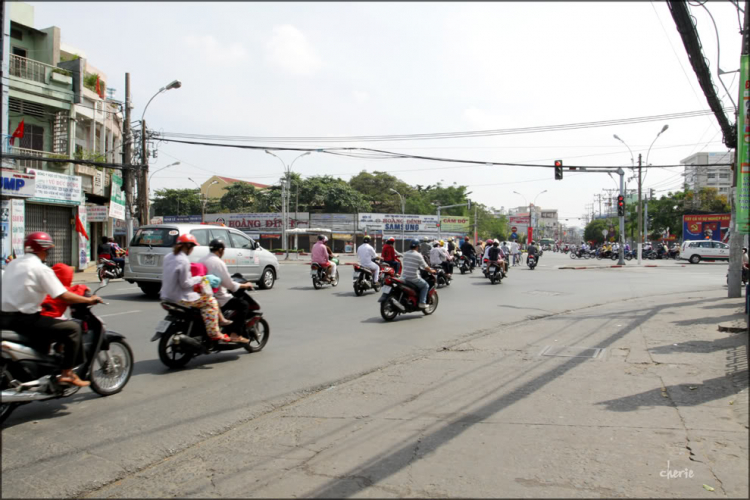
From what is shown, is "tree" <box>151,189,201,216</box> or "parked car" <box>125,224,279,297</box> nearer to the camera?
"parked car" <box>125,224,279,297</box>

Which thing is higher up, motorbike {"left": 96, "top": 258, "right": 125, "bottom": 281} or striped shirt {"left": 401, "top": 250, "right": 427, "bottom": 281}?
striped shirt {"left": 401, "top": 250, "right": 427, "bottom": 281}

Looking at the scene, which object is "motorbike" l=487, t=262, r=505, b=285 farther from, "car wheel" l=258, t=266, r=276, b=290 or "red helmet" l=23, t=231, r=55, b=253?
"red helmet" l=23, t=231, r=55, b=253

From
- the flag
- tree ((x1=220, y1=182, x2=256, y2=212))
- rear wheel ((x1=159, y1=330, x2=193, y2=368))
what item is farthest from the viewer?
tree ((x1=220, y1=182, x2=256, y2=212))

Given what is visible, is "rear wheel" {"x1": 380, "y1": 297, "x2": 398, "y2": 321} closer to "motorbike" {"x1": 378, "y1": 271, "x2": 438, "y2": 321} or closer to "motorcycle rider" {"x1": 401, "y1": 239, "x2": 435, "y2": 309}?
"motorbike" {"x1": 378, "y1": 271, "x2": 438, "y2": 321}

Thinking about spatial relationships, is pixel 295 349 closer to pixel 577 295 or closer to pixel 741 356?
pixel 741 356

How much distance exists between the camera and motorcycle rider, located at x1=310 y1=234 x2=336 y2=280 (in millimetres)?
16487

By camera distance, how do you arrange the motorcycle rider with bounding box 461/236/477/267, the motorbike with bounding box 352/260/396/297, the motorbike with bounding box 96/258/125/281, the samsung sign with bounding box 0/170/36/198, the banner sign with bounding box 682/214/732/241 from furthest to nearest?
the banner sign with bounding box 682/214/732/241 → the motorcycle rider with bounding box 461/236/477/267 → the samsung sign with bounding box 0/170/36/198 → the motorbike with bounding box 96/258/125/281 → the motorbike with bounding box 352/260/396/297

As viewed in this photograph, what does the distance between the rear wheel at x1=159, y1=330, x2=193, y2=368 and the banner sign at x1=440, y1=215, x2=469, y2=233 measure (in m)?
59.0

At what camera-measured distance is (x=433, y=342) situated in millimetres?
8758

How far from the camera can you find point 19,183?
19.1m

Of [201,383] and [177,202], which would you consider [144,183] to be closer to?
[201,383]

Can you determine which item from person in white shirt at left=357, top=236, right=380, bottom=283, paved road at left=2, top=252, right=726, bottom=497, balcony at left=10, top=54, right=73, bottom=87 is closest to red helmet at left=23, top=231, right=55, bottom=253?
paved road at left=2, top=252, right=726, bottom=497

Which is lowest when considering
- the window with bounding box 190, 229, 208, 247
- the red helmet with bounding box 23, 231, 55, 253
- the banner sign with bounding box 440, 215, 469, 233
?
the red helmet with bounding box 23, 231, 55, 253

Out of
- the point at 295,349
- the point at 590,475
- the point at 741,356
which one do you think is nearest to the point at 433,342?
the point at 295,349
